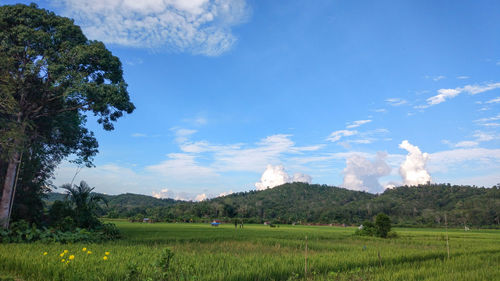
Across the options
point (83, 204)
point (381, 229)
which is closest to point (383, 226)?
point (381, 229)

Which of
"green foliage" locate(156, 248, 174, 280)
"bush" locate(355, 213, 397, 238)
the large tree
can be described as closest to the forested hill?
"bush" locate(355, 213, 397, 238)

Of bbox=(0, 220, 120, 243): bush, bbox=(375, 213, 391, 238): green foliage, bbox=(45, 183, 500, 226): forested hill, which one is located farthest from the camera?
bbox=(45, 183, 500, 226): forested hill

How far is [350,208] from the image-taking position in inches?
3113

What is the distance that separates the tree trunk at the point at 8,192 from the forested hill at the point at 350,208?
162ft

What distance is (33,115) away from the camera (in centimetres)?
1869

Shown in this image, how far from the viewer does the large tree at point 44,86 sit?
16.5 m

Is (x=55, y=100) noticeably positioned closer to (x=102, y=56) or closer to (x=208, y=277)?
(x=102, y=56)

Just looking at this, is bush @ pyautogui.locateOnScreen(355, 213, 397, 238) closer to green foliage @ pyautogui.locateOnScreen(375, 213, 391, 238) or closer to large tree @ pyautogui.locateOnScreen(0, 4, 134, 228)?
green foliage @ pyautogui.locateOnScreen(375, 213, 391, 238)

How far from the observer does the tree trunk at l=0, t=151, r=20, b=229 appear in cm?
1613

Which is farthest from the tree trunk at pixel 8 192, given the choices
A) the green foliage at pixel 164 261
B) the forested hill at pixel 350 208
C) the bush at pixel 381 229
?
the forested hill at pixel 350 208

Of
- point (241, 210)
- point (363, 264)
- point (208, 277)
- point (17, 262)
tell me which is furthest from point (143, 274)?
point (241, 210)

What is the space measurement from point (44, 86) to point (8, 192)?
20.4 feet

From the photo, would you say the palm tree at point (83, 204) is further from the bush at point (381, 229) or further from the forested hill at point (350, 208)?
the forested hill at point (350, 208)

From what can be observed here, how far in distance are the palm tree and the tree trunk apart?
3755mm
